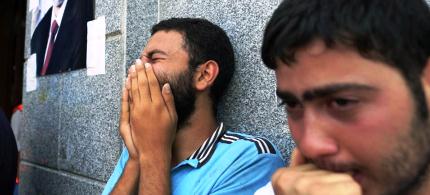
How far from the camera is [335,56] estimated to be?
122 centimetres

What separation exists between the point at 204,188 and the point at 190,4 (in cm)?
133

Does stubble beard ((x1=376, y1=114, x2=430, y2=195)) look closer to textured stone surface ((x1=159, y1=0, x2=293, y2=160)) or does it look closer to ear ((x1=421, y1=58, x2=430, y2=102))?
ear ((x1=421, y1=58, x2=430, y2=102))

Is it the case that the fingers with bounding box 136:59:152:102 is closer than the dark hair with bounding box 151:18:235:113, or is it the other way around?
the fingers with bounding box 136:59:152:102

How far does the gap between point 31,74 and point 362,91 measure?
438 cm

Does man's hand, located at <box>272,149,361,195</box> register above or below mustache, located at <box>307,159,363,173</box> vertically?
below

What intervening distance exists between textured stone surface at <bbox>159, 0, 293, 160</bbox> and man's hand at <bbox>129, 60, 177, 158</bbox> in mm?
421

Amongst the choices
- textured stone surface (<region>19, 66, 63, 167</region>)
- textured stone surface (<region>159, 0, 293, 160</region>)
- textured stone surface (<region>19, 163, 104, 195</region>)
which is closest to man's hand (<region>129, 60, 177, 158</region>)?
textured stone surface (<region>159, 0, 293, 160</region>)

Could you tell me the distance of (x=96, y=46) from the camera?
3.50 meters

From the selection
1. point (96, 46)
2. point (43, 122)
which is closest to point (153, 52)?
point (96, 46)

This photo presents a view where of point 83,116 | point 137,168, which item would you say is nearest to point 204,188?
point 137,168

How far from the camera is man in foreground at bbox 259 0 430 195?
46.8 inches

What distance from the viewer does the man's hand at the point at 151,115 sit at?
7.57 ft

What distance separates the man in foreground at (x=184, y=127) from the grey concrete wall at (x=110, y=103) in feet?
0.43

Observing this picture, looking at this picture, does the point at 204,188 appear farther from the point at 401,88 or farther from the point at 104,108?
the point at 104,108
